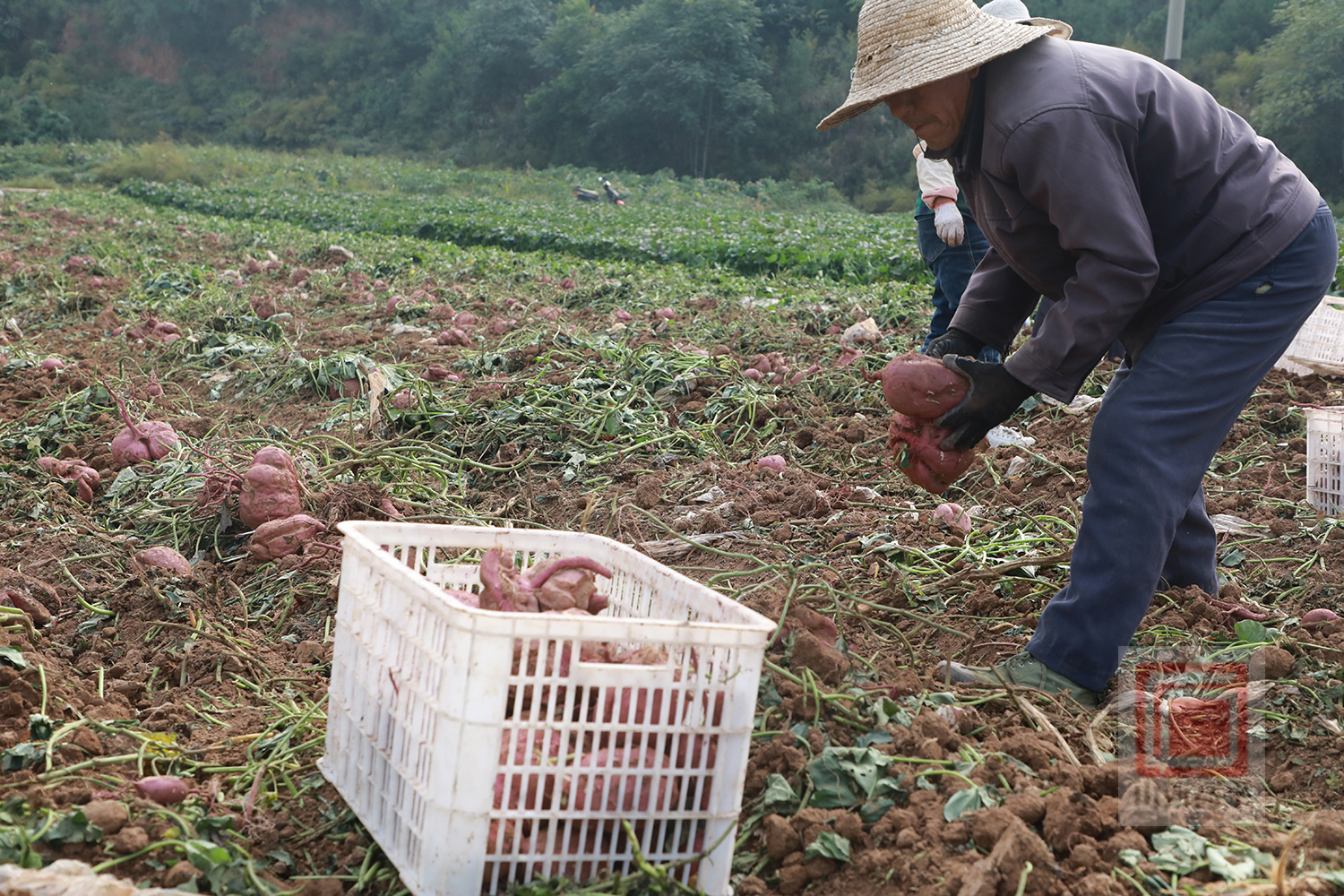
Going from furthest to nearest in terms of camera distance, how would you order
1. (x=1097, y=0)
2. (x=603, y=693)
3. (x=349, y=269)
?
(x=1097, y=0) < (x=349, y=269) < (x=603, y=693)

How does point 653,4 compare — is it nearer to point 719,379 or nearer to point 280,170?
point 280,170

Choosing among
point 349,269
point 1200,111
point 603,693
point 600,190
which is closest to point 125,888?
point 603,693

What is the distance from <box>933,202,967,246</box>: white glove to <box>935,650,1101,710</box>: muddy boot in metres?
2.68

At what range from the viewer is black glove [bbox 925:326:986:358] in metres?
2.71

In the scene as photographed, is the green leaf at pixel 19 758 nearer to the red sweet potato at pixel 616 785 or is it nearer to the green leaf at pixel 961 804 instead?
the red sweet potato at pixel 616 785

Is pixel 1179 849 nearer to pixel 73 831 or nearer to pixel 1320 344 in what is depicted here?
pixel 73 831

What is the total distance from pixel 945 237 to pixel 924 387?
2419 mm

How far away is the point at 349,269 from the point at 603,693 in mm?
8555

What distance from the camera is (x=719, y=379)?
504 cm

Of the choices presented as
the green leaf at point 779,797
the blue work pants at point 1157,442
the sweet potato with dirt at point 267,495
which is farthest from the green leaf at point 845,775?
the sweet potato with dirt at point 267,495
